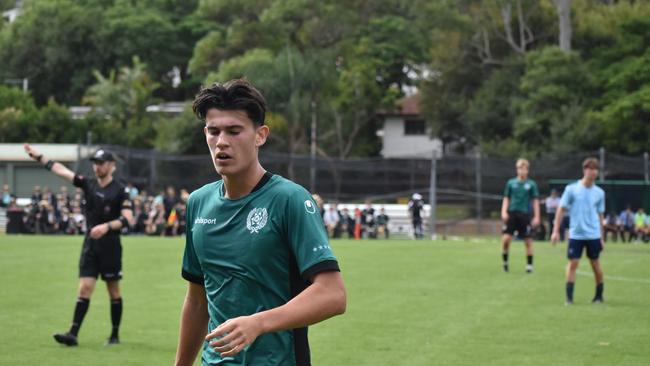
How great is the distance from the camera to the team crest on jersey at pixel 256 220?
4.72 meters

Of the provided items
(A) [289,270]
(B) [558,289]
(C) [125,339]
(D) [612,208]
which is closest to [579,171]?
(D) [612,208]

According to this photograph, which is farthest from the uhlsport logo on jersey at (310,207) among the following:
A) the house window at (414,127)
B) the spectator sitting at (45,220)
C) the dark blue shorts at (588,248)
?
the house window at (414,127)

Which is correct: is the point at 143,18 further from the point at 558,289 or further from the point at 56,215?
the point at 558,289

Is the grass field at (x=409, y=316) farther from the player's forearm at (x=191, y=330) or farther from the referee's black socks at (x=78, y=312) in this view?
the player's forearm at (x=191, y=330)

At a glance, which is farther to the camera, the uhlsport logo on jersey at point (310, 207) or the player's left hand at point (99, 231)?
the player's left hand at point (99, 231)

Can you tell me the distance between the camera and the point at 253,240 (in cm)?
474

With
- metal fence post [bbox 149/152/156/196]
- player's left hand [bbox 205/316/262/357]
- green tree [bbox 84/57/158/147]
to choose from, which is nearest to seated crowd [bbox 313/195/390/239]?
metal fence post [bbox 149/152/156/196]

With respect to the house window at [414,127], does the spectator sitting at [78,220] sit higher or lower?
lower

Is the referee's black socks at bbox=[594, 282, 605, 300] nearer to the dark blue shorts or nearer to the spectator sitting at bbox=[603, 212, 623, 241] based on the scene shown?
the dark blue shorts

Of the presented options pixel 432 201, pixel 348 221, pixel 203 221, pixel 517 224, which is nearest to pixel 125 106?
pixel 348 221

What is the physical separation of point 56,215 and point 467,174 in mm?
14153

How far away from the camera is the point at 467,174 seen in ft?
128

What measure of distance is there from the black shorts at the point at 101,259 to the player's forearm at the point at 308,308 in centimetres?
818

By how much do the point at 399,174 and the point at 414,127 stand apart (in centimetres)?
3590
